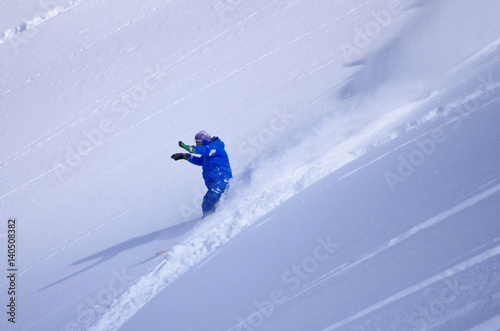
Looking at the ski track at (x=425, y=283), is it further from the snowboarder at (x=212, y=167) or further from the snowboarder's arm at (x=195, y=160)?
the snowboarder's arm at (x=195, y=160)

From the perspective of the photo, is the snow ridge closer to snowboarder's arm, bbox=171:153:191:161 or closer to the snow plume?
the snow plume

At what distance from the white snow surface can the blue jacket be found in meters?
0.37

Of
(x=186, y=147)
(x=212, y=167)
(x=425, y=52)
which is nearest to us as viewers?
(x=186, y=147)

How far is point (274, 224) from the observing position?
17.4ft

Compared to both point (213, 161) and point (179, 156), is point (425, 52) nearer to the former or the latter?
point (213, 161)

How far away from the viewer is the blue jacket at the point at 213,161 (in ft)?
23.4

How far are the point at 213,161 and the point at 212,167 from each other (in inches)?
4.0

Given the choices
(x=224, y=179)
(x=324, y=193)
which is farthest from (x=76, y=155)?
(x=324, y=193)

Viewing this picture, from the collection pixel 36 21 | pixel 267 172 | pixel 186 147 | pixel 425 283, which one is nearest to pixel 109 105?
pixel 267 172

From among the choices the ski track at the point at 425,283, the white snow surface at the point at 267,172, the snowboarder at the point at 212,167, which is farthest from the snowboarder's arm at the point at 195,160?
the ski track at the point at 425,283

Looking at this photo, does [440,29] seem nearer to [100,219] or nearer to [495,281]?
[100,219]

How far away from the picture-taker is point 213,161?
7176mm

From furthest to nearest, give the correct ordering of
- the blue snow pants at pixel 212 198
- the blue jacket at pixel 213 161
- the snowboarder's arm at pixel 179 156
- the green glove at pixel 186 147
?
the blue jacket at pixel 213 161, the blue snow pants at pixel 212 198, the snowboarder's arm at pixel 179 156, the green glove at pixel 186 147

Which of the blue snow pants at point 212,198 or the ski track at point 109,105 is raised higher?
the ski track at point 109,105
